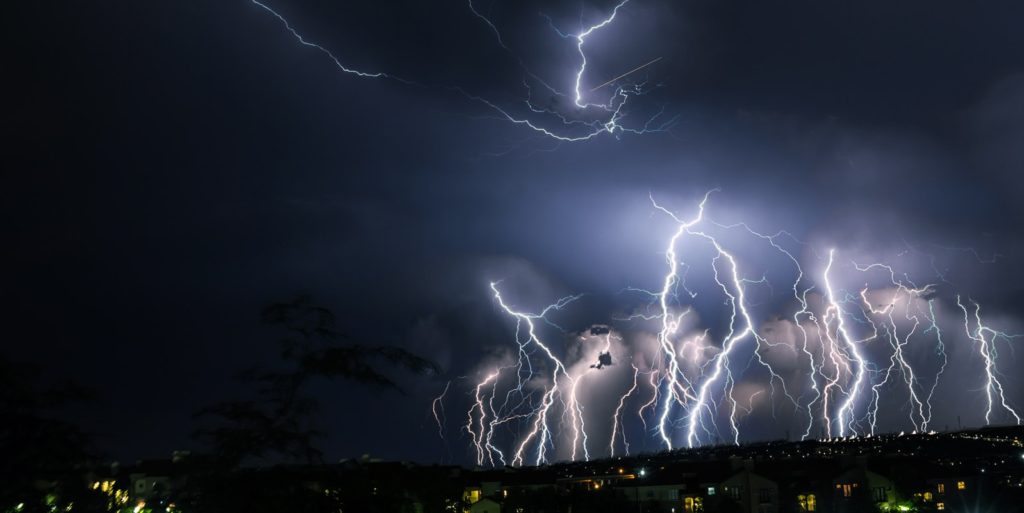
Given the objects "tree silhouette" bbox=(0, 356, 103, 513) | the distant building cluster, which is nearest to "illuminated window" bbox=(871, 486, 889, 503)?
the distant building cluster

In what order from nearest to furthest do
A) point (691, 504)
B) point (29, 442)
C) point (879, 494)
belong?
point (29, 442), point (879, 494), point (691, 504)

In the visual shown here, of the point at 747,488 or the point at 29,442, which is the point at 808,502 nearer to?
the point at 747,488

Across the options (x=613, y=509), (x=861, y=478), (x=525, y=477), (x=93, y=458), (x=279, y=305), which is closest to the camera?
(x=93, y=458)

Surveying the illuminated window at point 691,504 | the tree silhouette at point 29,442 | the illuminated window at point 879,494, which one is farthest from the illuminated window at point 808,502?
the tree silhouette at point 29,442

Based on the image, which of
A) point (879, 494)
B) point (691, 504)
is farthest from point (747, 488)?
point (879, 494)

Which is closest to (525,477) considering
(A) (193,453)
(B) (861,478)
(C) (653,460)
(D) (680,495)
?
(D) (680,495)

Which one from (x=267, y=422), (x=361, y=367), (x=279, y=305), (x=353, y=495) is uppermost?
(x=279, y=305)

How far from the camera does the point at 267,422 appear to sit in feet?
38.8

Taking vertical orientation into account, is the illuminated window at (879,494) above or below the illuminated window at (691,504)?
above

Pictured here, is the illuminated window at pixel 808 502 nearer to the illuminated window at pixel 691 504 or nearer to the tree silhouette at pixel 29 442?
the illuminated window at pixel 691 504

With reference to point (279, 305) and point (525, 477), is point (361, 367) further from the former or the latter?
point (525, 477)

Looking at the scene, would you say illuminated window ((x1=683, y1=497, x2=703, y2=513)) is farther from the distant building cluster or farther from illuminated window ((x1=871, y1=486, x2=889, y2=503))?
illuminated window ((x1=871, y1=486, x2=889, y2=503))

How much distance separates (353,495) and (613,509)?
24.9m

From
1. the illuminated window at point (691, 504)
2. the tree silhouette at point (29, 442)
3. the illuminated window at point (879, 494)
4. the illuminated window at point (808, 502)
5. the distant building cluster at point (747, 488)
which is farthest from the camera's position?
the illuminated window at point (691, 504)
